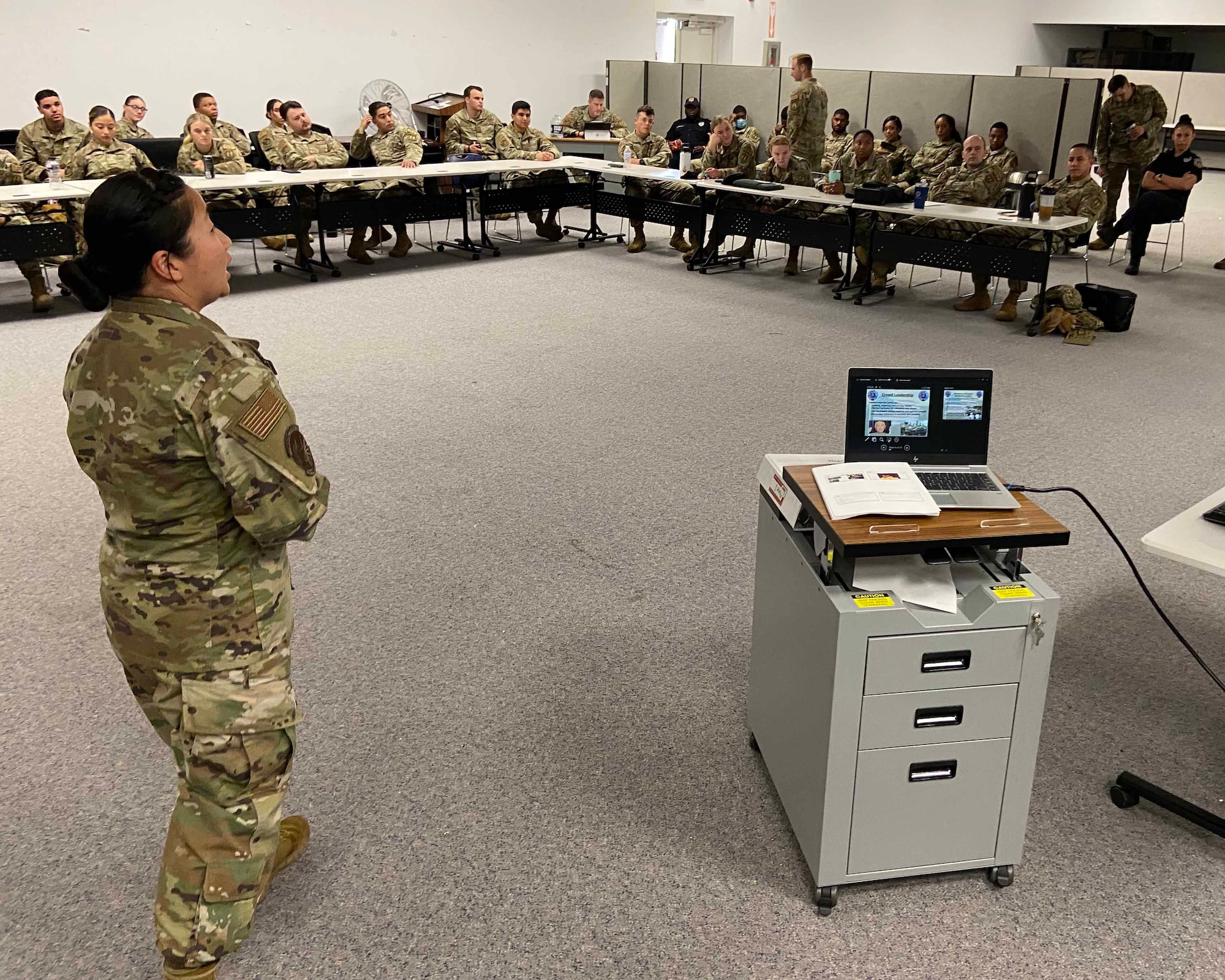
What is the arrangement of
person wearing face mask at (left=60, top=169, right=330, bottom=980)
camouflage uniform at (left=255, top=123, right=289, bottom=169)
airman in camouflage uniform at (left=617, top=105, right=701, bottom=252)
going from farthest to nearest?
camouflage uniform at (left=255, top=123, right=289, bottom=169) → airman in camouflage uniform at (left=617, top=105, right=701, bottom=252) → person wearing face mask at (left=60, top=169, right=330, bottom=980)

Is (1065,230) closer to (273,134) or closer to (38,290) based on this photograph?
(38,290)

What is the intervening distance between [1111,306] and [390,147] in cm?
608

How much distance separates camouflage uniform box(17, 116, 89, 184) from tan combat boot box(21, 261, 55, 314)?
1.67 metres

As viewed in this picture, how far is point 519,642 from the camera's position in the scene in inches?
112

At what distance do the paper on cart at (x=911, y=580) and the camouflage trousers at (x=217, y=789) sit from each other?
3.38 ft

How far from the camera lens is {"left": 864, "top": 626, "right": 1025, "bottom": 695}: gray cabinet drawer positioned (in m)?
1.75

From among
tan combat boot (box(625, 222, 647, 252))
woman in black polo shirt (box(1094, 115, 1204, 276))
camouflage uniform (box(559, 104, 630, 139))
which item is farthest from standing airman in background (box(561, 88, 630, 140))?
woman in black polo shirt (box(1094, 115, 1204, 276))

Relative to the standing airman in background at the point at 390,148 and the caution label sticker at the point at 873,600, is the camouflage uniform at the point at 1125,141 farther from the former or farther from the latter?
the caution label sticker at the point at 873,600

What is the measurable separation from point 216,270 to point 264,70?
9981 millimetres

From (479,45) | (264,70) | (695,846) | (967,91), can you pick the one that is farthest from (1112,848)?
(479,45)

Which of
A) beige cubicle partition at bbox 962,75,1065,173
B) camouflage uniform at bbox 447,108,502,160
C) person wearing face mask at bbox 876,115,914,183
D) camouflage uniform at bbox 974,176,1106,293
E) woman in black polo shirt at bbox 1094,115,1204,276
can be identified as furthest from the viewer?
beige cubicle partition at bbox 962,75,1065,173

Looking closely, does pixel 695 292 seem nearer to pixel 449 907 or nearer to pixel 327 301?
pixel 327 301

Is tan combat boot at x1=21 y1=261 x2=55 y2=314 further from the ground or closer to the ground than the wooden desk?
closer to the ground

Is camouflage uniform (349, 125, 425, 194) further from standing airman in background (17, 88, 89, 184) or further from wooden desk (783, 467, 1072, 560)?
wooden desk (783, 467, 1072, 560)
